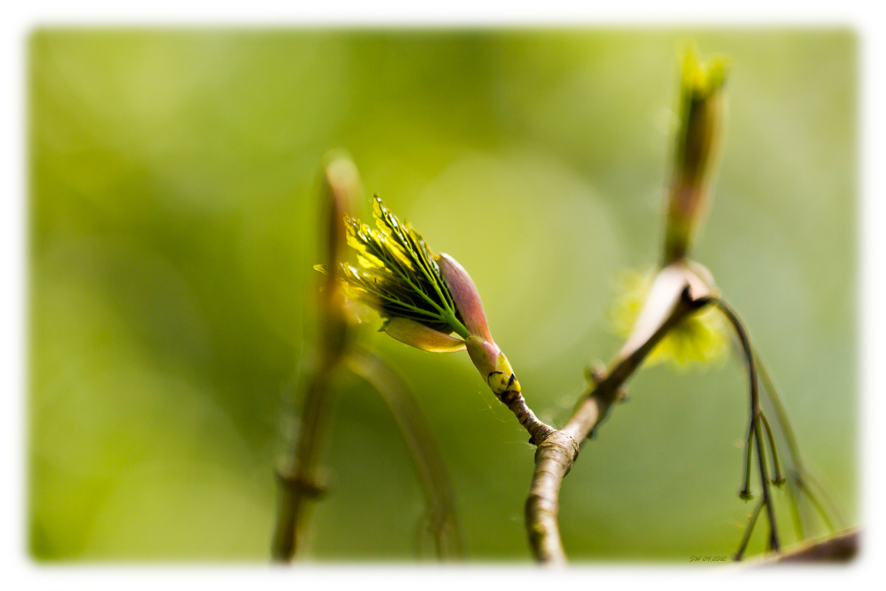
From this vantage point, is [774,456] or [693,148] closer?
[774,456]

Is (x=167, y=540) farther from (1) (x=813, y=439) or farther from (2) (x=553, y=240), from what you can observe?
(1) (x=813, y=439)

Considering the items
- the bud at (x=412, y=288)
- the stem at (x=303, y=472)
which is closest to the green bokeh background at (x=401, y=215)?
the stem at (x=303, y=472)

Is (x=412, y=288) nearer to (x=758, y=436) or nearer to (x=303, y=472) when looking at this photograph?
(x=758, y=436)

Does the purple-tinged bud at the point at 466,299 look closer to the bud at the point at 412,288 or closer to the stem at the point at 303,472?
the bud at the point at 412,288

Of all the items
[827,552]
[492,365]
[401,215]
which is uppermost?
[401,215]

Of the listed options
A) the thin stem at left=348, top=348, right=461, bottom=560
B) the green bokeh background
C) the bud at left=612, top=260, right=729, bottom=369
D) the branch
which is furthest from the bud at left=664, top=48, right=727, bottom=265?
the green bokeh background

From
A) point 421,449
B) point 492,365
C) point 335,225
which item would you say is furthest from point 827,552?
point 335,225
